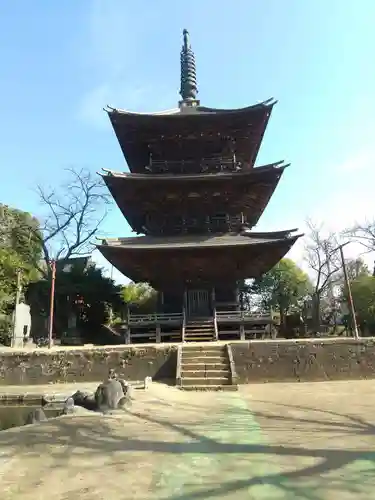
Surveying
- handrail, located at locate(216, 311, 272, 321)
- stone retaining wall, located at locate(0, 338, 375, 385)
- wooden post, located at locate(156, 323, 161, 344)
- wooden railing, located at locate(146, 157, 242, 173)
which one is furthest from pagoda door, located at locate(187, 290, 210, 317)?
wooden railing, located at locate(146, 157, 242, 173)

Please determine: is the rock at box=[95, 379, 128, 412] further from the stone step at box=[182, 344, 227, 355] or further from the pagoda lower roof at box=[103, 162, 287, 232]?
the pagoda lower roof at box=[103, 162, 287, 232]

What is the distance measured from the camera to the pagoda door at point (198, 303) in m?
19.5

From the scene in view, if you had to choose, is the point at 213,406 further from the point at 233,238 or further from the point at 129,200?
the point at 129,200

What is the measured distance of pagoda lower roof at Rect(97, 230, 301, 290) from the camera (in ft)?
59.2

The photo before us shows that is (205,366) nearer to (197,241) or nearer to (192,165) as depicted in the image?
(197,241)

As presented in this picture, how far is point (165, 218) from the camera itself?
68.5 feet

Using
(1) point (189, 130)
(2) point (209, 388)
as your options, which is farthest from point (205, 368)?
(1) point (189, 130)

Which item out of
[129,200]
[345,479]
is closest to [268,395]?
[345,479]

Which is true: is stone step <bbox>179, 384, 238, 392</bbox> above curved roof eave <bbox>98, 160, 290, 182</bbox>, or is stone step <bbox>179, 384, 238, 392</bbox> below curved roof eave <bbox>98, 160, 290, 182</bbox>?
below

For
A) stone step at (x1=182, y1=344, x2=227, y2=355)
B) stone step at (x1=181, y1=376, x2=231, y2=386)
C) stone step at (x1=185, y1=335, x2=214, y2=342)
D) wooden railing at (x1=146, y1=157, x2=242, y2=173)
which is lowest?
stone step at (x1=181, y1=376, x2=231, y2=386)

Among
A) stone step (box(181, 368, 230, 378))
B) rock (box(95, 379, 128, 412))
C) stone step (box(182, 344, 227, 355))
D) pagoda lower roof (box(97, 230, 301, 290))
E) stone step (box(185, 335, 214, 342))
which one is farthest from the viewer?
pagoda lower roof (box(97, 230, 301, 290))

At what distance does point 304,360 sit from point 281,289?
22.8 metres

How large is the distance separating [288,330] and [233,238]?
13385 mm

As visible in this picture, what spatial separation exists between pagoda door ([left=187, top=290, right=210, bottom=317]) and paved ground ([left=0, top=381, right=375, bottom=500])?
1115cm
